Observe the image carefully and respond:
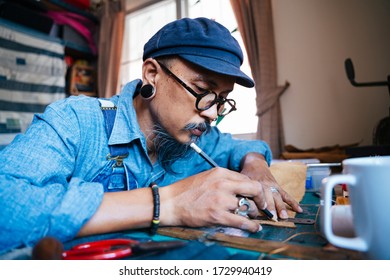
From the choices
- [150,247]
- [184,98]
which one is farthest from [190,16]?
[150,247]

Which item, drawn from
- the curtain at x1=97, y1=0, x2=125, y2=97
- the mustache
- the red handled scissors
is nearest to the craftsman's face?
the mustache

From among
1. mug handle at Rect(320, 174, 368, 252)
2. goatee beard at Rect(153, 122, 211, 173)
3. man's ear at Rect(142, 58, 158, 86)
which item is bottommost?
mug handle at Rect(320, 174, 368, 252)

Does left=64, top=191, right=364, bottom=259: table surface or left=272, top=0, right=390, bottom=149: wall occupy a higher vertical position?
left=272, top=0, right=390, bottom=149: wall

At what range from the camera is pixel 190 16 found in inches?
108

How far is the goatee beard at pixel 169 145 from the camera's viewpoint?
846mm

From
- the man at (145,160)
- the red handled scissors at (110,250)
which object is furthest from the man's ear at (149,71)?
the red handled scissors at (110,250)

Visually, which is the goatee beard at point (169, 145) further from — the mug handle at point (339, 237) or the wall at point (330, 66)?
the wall at point (330, 66)

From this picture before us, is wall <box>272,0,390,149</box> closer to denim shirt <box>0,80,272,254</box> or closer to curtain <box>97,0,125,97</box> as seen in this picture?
denim shirt <box>0,80,272,254</box>

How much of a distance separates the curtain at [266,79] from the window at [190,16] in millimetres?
90

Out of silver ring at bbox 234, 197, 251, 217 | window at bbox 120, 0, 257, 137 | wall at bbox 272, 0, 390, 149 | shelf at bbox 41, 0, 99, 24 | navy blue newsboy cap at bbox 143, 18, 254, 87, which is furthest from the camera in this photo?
shelf at bbox 41, 0, 99, 24

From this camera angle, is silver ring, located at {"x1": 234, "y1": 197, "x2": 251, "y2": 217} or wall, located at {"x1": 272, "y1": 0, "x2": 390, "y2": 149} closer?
silver ring, located at {"x1": 234, "y1": 197, "x2": 251, "y2": 217}

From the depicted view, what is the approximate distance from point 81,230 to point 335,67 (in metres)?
2.14

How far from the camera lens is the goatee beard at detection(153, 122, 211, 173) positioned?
0.85m
